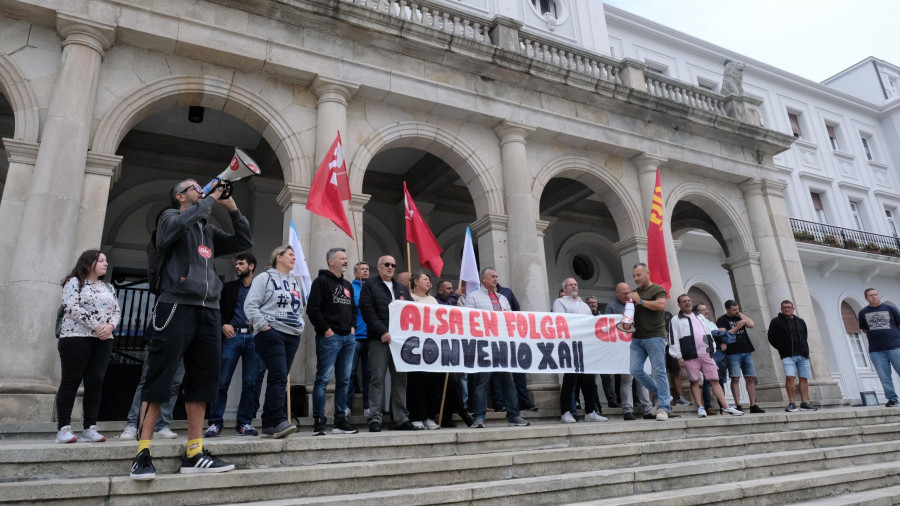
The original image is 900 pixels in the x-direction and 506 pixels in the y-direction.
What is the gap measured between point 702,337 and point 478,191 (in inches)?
187

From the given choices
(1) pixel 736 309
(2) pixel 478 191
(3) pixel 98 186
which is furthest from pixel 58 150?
(1) pixel 736 309

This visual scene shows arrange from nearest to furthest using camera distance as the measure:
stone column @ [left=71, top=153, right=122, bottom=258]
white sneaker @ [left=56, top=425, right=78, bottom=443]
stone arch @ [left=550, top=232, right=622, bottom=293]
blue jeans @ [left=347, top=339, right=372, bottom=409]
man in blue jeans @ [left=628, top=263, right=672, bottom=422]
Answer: white sneaker @ [left=56, top=425, right=78, bottom=443] → blue jeans @ [left=347, top=339, right=372, bottom=409] → stone column @ [left=71, top=153, right=122, bottom=258] → man in blue jeans @ [left=628, top=263, right=672, bottom=422] → stone arch @ [left=550, top=232, right=622, bottom=293]

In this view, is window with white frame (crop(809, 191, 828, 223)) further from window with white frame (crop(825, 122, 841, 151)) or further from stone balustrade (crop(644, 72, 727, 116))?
stone balustrade (crop(644, 72, 727, 116))

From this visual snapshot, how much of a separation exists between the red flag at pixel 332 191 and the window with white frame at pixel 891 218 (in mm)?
26987

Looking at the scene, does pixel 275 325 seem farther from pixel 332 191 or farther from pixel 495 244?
pixel 495 244

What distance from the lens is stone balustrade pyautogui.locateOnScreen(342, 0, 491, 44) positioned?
10578 millimetres

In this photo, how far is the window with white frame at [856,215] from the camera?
24.4m

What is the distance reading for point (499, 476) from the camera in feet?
15.7

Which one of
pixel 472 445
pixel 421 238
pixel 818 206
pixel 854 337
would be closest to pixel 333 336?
pixel 472 445

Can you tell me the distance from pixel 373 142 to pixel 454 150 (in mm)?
1703

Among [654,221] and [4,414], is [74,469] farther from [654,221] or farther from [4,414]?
[654,221]

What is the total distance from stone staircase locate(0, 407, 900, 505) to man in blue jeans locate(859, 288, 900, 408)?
352 cm

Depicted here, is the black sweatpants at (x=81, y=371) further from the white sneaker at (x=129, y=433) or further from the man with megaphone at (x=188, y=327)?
the man with megaphone at (x=188, y=327)

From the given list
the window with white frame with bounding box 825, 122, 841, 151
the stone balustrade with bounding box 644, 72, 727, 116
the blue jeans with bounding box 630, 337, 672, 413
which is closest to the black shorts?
the blue jeans with bounding box 630, 337, 672, 413
